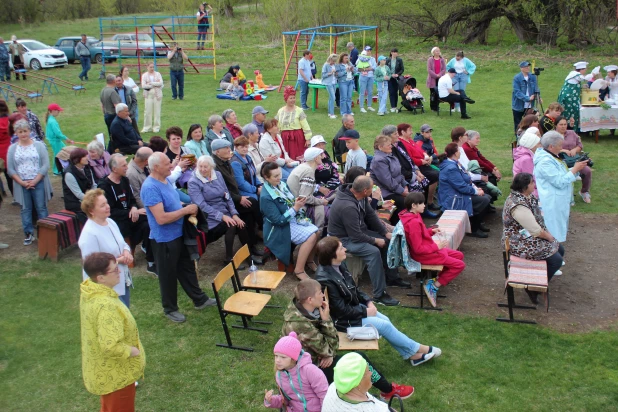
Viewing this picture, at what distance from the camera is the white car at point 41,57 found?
84.9ft

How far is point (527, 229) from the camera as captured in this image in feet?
21.9

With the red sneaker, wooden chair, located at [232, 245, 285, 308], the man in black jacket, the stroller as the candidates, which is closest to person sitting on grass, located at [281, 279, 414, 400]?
the red sneaker

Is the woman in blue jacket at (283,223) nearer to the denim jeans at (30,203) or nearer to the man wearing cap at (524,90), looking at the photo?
the denim jeans at (30,203)

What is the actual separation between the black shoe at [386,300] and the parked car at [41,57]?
23925 millimetres

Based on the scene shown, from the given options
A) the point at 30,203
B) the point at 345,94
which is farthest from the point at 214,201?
the point at 345,94

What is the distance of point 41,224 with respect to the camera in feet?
27.0

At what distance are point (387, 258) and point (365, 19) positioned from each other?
27204 millimetres

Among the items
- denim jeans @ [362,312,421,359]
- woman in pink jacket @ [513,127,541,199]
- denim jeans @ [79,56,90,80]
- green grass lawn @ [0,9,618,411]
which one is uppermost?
denim jeans @ [79,56,90,80]

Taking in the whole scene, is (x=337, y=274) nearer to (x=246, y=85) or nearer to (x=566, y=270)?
(x=566, y=270)

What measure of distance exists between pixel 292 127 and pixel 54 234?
5069 mm

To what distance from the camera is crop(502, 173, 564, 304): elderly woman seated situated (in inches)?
262

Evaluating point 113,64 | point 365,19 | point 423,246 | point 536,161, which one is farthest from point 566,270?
point 365,19

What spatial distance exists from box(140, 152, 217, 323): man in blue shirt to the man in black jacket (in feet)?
4.33

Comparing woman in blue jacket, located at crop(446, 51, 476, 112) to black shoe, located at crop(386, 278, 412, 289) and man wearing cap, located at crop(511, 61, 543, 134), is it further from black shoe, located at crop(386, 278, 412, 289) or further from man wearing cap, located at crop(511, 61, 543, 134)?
black shoe, located at crop(386, 278, 412, 289)
